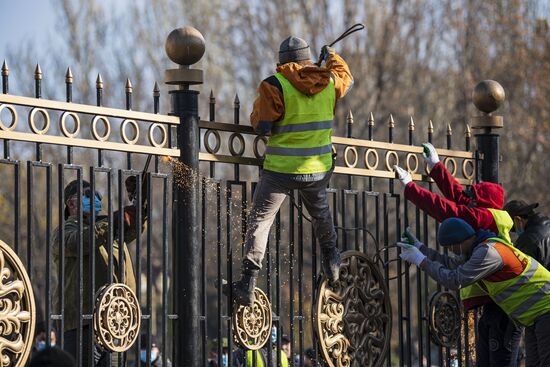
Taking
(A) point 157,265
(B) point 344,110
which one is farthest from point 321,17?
(A) point 157,265

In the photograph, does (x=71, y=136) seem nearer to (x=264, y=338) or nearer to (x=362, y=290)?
(x=264, y=338)

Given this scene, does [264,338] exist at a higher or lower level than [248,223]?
lower

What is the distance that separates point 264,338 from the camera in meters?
Answer: 7.85

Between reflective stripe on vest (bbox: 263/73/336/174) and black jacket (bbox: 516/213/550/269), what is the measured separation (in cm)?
247

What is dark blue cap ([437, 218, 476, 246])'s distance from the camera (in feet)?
28.1

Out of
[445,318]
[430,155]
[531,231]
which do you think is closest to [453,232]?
[430,155]

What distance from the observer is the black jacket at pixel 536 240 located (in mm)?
9562

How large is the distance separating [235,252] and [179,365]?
3.33 ft

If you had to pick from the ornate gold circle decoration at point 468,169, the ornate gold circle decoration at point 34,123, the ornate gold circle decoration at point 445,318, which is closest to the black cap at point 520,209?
the ornate gold circle decoration at point 468,169

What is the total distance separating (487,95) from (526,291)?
1.95 m

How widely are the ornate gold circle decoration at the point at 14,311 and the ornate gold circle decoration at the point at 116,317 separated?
403 millimetres

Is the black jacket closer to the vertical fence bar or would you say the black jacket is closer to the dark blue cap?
the dark blue cap

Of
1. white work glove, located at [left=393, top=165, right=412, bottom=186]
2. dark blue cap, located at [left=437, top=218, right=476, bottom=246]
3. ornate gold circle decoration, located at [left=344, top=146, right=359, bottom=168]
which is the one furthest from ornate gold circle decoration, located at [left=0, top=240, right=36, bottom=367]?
white work glove, located at [left=393, top=165, right=412, bottom=186]

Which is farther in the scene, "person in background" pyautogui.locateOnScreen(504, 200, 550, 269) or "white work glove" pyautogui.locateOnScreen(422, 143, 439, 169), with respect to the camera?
"person in background" pyautogui.locateOnScreen(504, 200, 550, 269)
